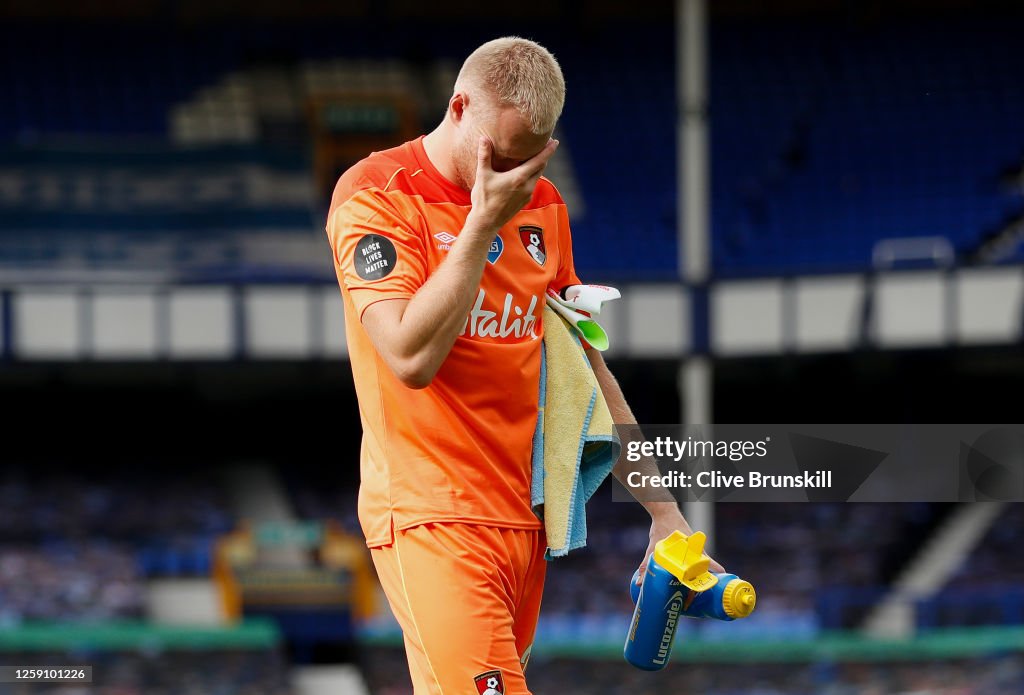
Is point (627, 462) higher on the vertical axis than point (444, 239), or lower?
lower

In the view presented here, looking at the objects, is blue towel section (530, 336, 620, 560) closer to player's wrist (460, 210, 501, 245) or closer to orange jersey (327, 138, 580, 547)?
orange jersey (327, 138, 580, 547)

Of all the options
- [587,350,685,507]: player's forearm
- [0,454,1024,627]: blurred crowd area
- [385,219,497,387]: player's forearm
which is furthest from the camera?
[0,454,1024,627]: blurred crowd area

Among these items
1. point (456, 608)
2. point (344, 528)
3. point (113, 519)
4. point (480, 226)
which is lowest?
point (456, 608)

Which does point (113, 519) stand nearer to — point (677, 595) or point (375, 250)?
point (677, 595)

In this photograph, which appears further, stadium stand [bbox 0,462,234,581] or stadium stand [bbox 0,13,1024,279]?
stadium stand [bbox 0,13,1024,279]

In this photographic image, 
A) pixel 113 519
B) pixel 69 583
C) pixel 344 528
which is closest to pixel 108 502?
pixel 113 519

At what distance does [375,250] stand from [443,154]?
0.27 meters

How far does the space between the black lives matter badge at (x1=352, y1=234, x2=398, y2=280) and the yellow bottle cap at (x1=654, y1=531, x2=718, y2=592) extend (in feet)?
2.81

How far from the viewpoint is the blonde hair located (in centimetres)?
271

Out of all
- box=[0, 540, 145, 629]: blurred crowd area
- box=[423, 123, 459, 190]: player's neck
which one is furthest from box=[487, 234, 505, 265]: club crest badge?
box=[0, 540, 145, 629]: blurred crowd area

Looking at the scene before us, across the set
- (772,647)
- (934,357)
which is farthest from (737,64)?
(772,647)

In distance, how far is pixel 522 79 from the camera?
107 inches

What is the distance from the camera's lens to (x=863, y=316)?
18594 millimetres

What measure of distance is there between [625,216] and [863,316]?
4.34 meters
